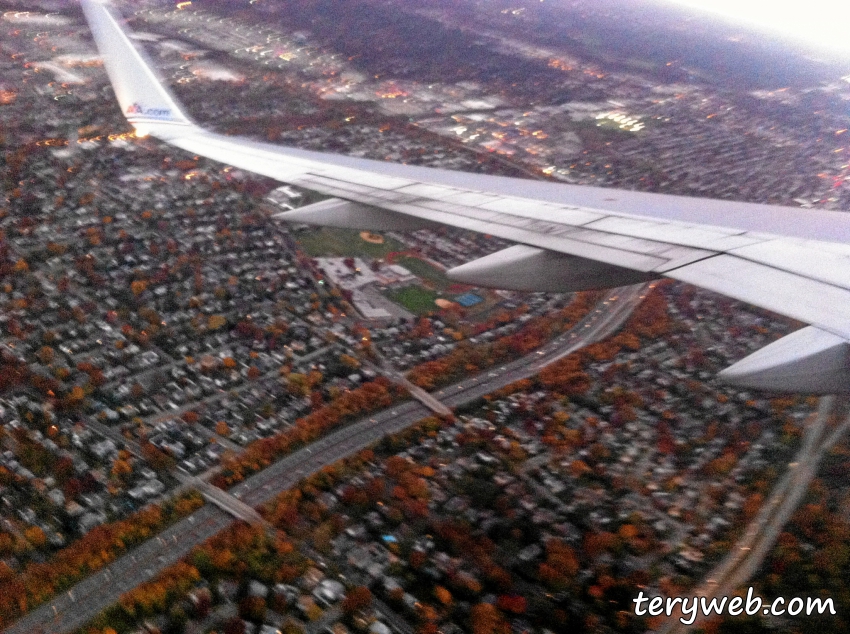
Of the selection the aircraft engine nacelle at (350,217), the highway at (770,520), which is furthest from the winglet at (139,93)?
the highway at (770,520)

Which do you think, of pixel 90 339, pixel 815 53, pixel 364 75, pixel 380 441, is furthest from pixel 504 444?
pixel 815 53

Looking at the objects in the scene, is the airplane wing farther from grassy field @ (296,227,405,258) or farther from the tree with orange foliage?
grassy field @ (296,227,405,258)

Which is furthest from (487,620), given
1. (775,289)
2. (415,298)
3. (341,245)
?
(341,245)

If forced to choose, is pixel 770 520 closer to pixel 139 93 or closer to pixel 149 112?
pixel 149 112

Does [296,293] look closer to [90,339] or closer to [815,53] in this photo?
[90,339]

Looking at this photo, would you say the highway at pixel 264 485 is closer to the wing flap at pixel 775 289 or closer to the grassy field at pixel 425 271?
the grassy field at pixel 425 271
